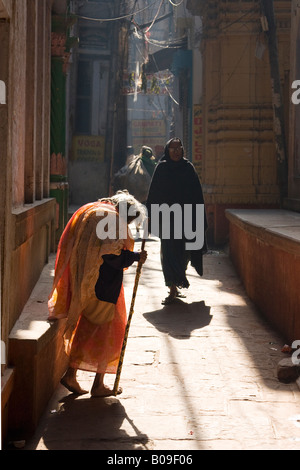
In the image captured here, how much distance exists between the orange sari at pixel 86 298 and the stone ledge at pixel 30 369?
159 mm

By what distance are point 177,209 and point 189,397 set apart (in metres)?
4.05

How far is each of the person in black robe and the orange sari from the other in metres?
3.58

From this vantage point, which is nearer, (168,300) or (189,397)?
(189,397)

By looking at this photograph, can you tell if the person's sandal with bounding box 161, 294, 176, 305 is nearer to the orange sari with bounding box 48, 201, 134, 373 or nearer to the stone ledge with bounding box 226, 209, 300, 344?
the stone ledge with bounding box 226, 209, 300, 344

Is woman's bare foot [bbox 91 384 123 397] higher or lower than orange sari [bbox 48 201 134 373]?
lower

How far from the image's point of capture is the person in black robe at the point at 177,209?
8.52m

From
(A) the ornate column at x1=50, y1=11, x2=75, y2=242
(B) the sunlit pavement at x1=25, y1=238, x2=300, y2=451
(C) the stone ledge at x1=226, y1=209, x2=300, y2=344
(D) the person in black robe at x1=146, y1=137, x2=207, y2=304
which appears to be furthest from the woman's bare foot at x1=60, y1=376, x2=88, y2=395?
(A) the ornate column at x1=50, y1=11, x2=75, y2=242

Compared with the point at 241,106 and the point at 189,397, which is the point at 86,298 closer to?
the point at 189,397

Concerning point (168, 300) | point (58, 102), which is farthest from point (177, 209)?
point (58, 102)

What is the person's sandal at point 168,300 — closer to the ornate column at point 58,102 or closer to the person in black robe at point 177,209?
the person in black robe at point 177,209

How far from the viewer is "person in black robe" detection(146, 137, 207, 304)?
8.52 m

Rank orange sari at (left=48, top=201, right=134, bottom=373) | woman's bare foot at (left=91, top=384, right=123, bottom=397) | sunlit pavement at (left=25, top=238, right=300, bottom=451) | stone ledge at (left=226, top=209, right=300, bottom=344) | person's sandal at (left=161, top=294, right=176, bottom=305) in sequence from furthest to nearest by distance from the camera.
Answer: person's sandal at (left=161, top=294, right=176, bottom=305) < stone ledge at (left=226, top=209, right=300, bottom=344) < woman's bare foot at (left=91, top=384, right=123, bottom=397) < orange sari at (left=48, top=201, right=134, bottom=373) < sunlit pavement at (left=25, top=238, right=300, bottom=451)

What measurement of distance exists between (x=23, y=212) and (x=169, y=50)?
19.5 metres

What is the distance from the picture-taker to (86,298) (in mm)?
4758
